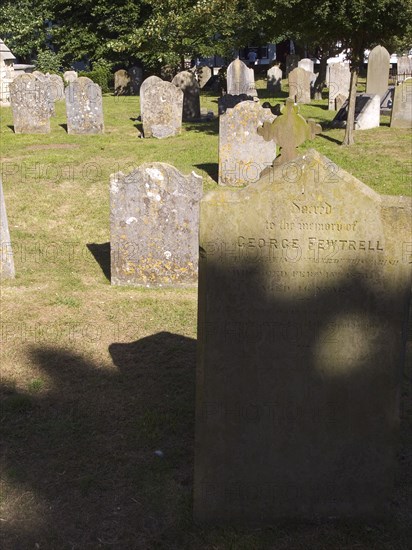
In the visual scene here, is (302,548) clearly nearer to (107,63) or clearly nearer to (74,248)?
(74,248)

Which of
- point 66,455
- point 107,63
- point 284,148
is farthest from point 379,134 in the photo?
point 107,63

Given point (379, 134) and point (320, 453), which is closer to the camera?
point (320, 453)

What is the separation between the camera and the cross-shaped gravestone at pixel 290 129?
10.0 metres

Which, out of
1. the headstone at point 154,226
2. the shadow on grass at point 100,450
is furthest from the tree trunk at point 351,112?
the shadow on grass at point 100,450

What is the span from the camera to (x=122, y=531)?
370cm

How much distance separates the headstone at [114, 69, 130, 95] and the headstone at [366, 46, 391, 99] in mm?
13006

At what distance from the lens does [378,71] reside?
70.6 feet

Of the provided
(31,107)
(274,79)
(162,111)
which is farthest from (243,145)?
(274,79)

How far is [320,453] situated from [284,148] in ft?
23.3

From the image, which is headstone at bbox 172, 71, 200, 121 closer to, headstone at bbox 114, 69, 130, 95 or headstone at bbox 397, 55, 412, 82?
headstone at bbox 114, 69, 130, 95

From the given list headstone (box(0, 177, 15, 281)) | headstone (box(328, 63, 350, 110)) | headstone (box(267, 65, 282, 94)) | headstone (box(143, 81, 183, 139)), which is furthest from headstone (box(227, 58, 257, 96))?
headstone (box(0, 177, 15, 281))

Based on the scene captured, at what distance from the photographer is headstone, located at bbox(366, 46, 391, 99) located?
70.5ft

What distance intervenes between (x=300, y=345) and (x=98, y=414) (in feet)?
6.56

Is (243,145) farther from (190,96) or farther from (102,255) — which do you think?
(190,96)
